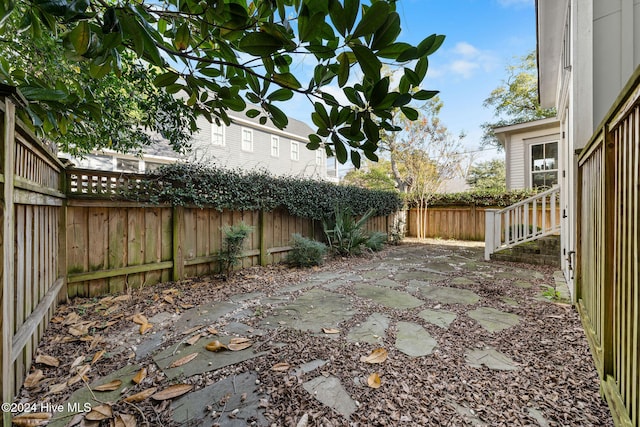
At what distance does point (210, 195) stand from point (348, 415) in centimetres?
325

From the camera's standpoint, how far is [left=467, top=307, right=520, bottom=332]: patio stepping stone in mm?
2225

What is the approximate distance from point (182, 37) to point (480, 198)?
29.5 feet

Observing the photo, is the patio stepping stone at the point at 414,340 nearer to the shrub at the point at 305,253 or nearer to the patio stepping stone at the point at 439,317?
the patio stepping stone at the point at 439,317

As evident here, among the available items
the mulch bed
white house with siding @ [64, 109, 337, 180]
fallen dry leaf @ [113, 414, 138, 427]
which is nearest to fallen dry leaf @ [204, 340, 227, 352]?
the mulch bed

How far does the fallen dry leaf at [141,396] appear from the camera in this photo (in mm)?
1385

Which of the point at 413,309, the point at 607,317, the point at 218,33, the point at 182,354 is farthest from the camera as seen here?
the point at 413,309

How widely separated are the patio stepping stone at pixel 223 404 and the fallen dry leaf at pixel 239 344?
341 mm

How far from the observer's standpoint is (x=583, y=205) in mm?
2359

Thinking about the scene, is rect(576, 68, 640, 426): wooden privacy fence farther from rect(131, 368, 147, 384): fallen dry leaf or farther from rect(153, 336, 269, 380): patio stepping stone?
rect(131, 368, 147, 384): fallen dry leaf

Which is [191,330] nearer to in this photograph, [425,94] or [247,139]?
[425,94]

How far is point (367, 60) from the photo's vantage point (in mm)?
785

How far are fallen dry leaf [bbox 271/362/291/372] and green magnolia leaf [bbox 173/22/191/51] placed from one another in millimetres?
1691

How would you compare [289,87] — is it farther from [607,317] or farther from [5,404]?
[607,317]

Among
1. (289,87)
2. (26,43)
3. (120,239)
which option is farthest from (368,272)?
(26,43)
